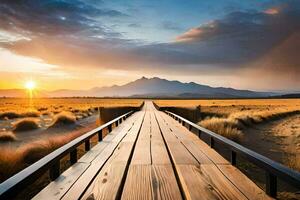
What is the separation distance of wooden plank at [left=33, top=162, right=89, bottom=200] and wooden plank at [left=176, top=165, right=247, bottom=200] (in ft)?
4.76

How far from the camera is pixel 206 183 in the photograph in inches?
153

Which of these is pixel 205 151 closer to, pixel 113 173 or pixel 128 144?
pixel 128 144

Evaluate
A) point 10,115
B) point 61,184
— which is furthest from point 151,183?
point 10,115

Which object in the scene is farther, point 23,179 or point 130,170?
point 130,170

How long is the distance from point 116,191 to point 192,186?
0.95 meters

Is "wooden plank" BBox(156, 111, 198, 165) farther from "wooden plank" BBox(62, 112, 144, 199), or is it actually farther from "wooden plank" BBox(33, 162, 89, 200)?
"wooden plank" BBox(33, 162, 89, 200)

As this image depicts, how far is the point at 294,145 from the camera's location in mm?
14164

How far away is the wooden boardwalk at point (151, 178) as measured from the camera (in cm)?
348

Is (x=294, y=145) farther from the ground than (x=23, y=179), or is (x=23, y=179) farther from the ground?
(x=23, y=179)

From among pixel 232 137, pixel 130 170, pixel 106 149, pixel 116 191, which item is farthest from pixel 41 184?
pixel 232 137

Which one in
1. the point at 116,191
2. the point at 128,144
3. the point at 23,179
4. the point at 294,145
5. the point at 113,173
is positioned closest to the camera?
the point at 23,179

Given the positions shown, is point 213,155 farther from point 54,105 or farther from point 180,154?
point 54,105

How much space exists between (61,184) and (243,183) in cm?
234

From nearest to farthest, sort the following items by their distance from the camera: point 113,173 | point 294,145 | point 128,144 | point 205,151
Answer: point 113,173 → point 205,151 → point 128,144 → point 294,145
